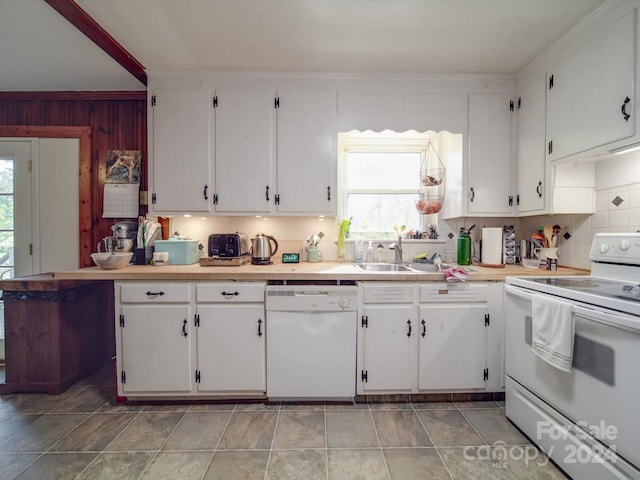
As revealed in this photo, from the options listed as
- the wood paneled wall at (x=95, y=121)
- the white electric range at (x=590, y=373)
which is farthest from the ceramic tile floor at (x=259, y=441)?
the wood paneled wall at (x=95, y=121)

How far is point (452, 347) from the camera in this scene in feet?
6.31

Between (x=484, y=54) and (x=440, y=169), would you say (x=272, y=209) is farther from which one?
(x=484, y=54)

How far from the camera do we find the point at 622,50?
59.2 inches

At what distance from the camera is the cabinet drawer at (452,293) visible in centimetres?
190

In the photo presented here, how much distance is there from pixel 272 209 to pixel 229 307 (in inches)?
34.0

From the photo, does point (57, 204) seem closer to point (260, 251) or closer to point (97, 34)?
point (97, 34)

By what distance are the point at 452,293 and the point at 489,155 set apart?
1.28m

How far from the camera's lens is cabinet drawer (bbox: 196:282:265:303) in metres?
1.89

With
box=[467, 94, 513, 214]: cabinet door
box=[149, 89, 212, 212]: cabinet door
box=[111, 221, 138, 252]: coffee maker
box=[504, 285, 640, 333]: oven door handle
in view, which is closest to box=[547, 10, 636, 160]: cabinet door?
box=[467, 94, 513, 214]: cabinet door

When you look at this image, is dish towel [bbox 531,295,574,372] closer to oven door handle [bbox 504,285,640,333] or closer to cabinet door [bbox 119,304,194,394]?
oven door handle [bbox 504,285,640,333]

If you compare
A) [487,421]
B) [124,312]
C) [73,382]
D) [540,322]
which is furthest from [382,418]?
[73,382]

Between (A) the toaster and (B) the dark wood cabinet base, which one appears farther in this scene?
(A) the toaster

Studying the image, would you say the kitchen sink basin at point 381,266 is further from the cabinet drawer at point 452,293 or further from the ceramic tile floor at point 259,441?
the ceramic tile floor at point 259,441

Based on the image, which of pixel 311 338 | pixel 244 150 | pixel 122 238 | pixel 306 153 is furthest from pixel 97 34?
pixel 311 338
